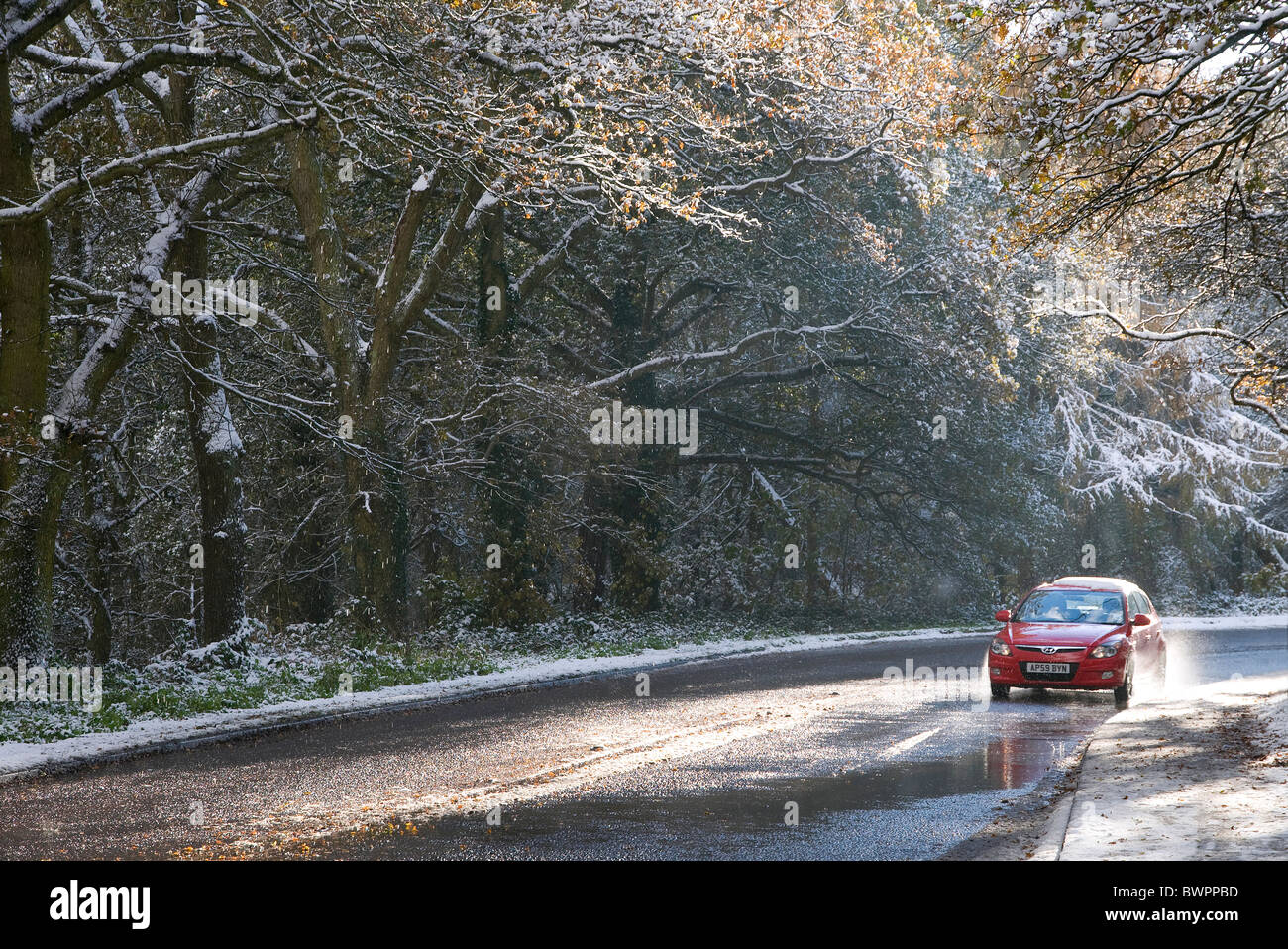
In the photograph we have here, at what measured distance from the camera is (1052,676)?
19.3 m

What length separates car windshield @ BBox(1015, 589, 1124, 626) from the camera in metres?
20.5

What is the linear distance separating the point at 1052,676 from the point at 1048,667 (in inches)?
5.3

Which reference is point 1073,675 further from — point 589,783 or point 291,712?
point 291,712

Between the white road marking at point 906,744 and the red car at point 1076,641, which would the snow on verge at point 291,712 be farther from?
the red car at point 1076,641

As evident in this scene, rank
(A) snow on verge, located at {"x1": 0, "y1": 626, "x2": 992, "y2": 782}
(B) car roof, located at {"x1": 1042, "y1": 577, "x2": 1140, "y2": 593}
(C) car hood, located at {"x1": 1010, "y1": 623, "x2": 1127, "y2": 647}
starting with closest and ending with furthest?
(A) snow on verge, located at {"x1": 0, "y1": 626, "x2": 992, "y2": 782}
(C) car hood, located at {"x1": 1010, "y1": 623, "x2": 1127, "y2": 647}
(B) car roof, located at {"x1": 1042, "y1": 577, "x2": 1140, "y2": 593}

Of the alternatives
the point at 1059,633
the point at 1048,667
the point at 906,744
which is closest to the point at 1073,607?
the point at 1059,633

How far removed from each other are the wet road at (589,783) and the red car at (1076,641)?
483 millimetres

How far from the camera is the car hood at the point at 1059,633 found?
63.7 feet

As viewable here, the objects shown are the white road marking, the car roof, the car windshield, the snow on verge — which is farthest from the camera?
the car roof

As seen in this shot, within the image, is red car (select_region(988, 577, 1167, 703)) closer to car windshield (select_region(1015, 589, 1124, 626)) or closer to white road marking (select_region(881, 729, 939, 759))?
car windshield (select_region(1015, 589, 1124, 626))

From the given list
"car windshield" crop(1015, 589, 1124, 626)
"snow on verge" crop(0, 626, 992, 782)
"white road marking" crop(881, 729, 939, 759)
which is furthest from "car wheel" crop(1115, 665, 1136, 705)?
"snow on verge" crop(0, 626, 992, 782)

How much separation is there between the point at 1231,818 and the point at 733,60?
48.3 ft

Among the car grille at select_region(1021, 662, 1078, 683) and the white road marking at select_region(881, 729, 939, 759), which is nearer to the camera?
the white road marking at select_region(881, 729, 939, 759)

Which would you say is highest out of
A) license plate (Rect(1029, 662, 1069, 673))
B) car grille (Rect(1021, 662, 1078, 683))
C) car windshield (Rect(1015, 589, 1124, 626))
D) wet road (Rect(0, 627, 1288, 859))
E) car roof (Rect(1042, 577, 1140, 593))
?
car roof (Rect(1042, 577, 1140, 593))
